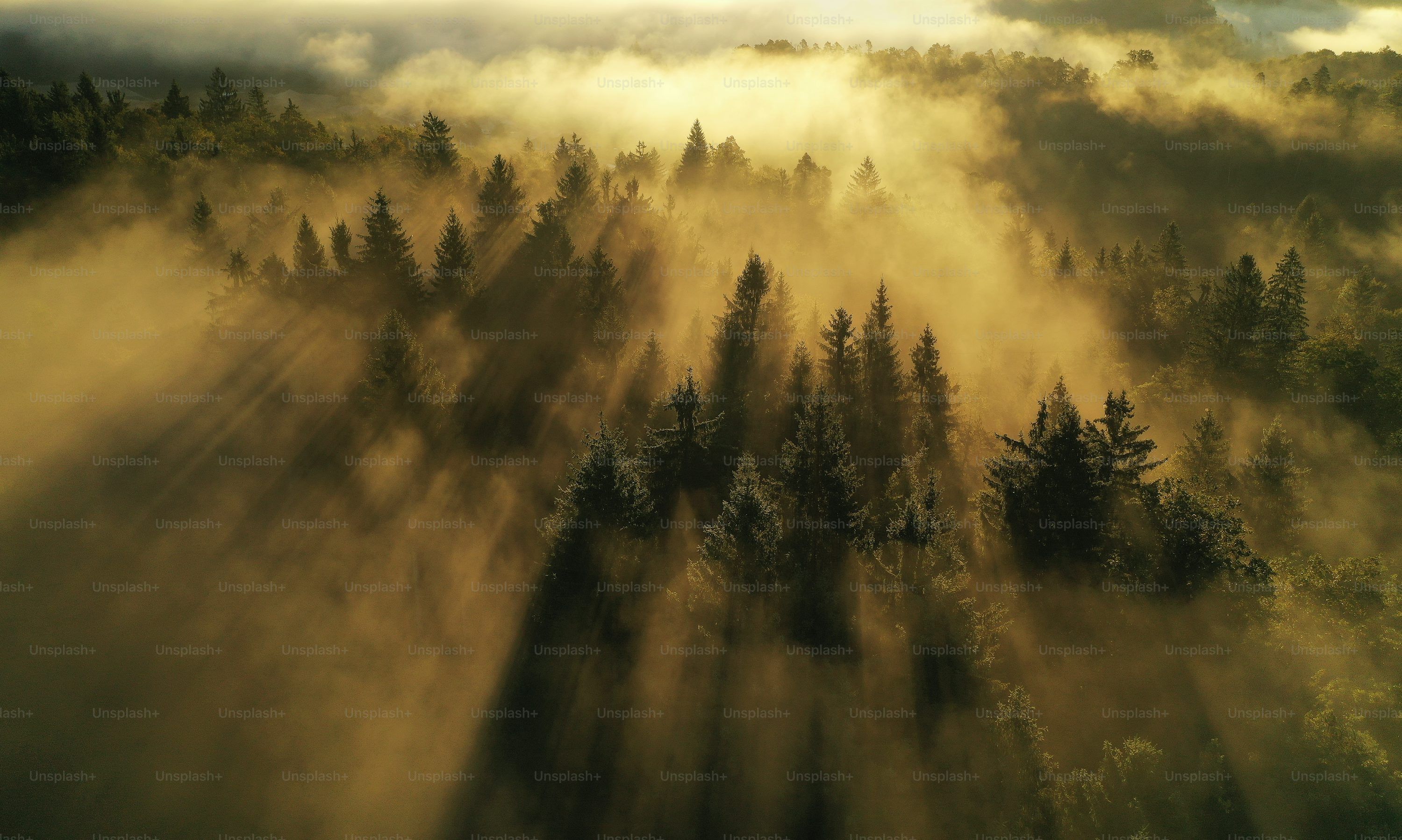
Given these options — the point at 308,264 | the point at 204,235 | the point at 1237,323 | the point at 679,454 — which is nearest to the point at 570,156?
the point at 204,235

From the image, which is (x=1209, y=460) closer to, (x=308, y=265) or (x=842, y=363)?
(x=842, y=363)

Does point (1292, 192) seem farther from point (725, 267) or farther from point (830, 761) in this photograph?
point (830, 761)


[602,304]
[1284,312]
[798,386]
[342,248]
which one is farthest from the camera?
[602,304]

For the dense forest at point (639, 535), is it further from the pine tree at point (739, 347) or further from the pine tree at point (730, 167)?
the pine tree at point (730, 167)

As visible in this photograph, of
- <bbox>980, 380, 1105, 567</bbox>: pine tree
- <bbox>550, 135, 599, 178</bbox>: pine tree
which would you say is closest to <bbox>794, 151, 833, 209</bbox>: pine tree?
<bbox>550, 135, 599, 178</bbox>: pine tree

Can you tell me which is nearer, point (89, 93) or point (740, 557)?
point (740, 557)

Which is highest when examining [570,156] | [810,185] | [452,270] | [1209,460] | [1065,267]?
[570,156]

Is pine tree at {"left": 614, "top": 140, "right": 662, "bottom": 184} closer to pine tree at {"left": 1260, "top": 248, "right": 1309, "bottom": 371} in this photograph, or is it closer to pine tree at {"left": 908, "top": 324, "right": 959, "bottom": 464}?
pine tree at {"left": 908, "top": 324, "right": 959, "bottom": 464}

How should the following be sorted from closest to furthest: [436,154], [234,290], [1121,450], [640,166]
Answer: [1121,450]
[234,290]
[436,154]
[640,166]
